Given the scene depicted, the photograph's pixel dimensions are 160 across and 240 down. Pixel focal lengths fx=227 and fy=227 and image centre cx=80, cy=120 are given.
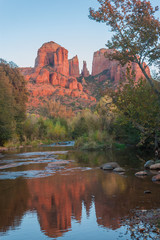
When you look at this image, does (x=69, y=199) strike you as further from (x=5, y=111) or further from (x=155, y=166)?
(x=5, y=111)

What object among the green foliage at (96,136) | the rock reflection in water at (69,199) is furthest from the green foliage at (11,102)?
the rock reflection in water at (69,199)

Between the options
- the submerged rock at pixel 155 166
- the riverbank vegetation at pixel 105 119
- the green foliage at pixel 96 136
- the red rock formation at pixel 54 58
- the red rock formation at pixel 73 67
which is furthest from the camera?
the red rock formation at pixel 73 67

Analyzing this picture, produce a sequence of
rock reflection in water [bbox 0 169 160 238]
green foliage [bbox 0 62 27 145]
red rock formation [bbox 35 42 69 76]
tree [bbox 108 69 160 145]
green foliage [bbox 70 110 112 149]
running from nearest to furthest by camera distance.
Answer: rock reflection in water [bbox 0 169 160 238]
tree [bbox 108 69 160 145]
green foliage [bbox 0 62 27 145]
green foliage [bbox 70 110 112 149]
red rock formation [bbox 35 42 69 76]

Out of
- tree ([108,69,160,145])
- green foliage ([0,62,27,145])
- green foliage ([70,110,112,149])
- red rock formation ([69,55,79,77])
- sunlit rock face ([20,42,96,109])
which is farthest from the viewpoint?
red rock formation ([69,55,79,77])

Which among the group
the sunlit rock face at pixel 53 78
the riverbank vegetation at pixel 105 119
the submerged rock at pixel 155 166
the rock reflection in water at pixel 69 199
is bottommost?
the submerged rock at pixel 155 166

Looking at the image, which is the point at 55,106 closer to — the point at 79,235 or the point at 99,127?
the point at 99,127

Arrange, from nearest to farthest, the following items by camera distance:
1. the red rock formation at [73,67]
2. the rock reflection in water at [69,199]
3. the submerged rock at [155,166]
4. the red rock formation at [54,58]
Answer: the rock reflection in water at [69,199] → the submerged rock at [155,166] → the red rock formation at [54,58] → the red rock formation at [73,67]

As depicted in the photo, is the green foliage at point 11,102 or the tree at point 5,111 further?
the green foliage at point 11,102

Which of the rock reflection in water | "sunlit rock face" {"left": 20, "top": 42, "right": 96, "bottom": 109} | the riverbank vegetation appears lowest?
the rock reflection in water

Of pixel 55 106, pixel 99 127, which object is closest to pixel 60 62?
pixel 55 106

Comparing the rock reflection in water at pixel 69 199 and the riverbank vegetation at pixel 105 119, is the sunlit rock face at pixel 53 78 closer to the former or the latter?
the riverbank vegetation at pixel 105 119

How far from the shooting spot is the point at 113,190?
8008 millimetres

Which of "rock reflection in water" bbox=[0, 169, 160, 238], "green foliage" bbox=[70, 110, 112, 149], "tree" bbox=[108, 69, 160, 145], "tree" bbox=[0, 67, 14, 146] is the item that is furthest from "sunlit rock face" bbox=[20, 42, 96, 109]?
"rock reflection in water" bbox=[0, 169, 160, 238]

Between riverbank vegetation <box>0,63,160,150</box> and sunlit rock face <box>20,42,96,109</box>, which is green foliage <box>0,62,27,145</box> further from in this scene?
sunlit rock face <box>20,42,96,109</box>
